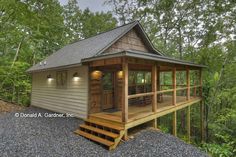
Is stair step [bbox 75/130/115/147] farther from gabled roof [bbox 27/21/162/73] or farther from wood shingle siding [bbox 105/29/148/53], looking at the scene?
wood shingle siding [bbox 105/29/148/53]

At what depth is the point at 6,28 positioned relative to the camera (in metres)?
13.5

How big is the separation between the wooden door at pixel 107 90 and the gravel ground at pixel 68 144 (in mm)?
1921

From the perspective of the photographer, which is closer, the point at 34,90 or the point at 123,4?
the point at 34,90

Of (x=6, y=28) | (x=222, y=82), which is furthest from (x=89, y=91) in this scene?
(x=6, y=28)

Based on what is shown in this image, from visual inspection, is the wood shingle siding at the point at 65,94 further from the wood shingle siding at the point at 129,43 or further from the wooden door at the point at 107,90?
the wood shingle siding at the point at 129,43

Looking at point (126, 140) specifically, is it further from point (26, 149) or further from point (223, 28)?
point (223, 28)

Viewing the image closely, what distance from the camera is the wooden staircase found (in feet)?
17.8

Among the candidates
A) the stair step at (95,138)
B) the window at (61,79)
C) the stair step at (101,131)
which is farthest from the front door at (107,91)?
the window at (61,79)

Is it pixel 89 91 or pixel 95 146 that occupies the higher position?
pixel 89 91

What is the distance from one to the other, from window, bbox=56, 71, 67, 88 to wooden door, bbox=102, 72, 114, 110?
2.22 metres

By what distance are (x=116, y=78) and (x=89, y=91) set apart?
72.2 inches

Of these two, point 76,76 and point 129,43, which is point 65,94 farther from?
point 129,43

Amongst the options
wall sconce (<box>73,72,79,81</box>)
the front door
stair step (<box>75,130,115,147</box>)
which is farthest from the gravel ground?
wall sconce (<box>73,72,79,81</box>)

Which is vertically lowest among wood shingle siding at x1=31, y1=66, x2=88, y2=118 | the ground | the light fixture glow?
the ground
